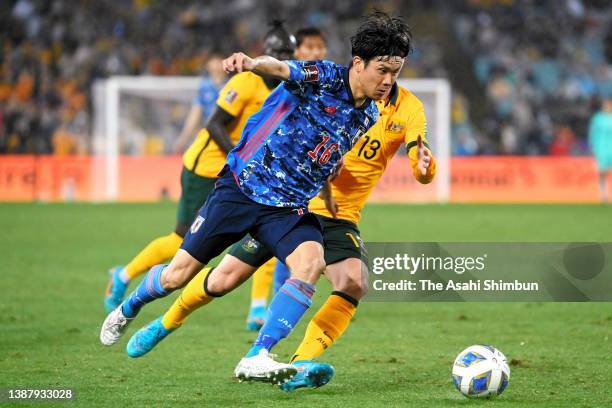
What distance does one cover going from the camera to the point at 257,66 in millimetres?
5270

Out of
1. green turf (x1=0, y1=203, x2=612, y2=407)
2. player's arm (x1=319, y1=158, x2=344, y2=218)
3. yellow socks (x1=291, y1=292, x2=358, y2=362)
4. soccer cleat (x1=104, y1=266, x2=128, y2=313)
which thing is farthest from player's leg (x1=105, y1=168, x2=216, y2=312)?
yellow socks (x1=291, y1=292, x2=358, y2=362)

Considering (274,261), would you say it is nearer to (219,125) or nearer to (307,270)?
(219,125)

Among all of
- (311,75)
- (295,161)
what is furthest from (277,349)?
(311,75)

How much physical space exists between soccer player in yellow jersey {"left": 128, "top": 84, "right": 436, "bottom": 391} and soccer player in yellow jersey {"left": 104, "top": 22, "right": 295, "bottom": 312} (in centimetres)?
159

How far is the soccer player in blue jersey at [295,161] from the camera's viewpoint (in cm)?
567

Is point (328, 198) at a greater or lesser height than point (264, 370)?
greater

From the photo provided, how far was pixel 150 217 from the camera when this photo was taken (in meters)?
19.0

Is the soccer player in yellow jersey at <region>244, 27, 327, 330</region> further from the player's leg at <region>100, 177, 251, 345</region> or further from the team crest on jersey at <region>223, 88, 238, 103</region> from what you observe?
the player's leg at <region>100, 177, 251, 345</region>

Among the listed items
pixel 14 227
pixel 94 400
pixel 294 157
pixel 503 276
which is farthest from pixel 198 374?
pixel 14 227

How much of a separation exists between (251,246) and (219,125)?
2.57m

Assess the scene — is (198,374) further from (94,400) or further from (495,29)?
(495,29)

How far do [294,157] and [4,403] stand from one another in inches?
78.6

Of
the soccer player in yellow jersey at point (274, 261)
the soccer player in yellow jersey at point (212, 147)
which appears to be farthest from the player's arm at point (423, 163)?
the soccer player in yellow jersey at point (212, 147)

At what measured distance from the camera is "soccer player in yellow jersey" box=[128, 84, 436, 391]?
6.18 meters
